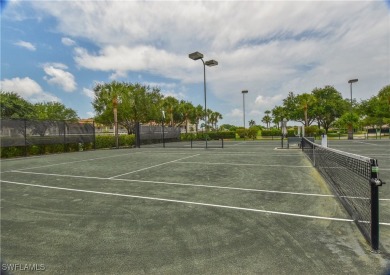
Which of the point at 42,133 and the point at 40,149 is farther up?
the point at 42,133

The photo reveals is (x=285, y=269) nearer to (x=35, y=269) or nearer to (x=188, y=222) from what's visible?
(x=188, y=222)

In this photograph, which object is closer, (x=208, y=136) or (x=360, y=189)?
(x=360, y=189)

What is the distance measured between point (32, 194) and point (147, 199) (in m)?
3.71

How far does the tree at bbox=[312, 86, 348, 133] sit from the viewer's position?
214ft

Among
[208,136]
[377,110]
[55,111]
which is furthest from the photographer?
[55,111]

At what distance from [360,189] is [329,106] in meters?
68.1

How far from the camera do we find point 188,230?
176 inches

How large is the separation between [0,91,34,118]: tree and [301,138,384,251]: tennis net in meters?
49.8

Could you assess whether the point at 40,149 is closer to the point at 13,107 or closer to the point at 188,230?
the point at 188,230

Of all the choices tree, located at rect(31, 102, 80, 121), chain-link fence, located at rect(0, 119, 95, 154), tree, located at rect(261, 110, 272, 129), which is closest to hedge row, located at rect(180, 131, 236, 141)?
chain-link fence, located at rect(0, 119, 95, 154)

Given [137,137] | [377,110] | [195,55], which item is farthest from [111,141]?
[377,110]

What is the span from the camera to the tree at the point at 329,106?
65.3 m

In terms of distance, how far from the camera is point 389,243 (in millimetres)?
3809

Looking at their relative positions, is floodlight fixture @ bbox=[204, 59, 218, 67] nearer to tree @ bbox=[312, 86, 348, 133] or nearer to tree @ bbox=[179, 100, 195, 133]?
tree @ bbox=[179, 100, 195, 133]
